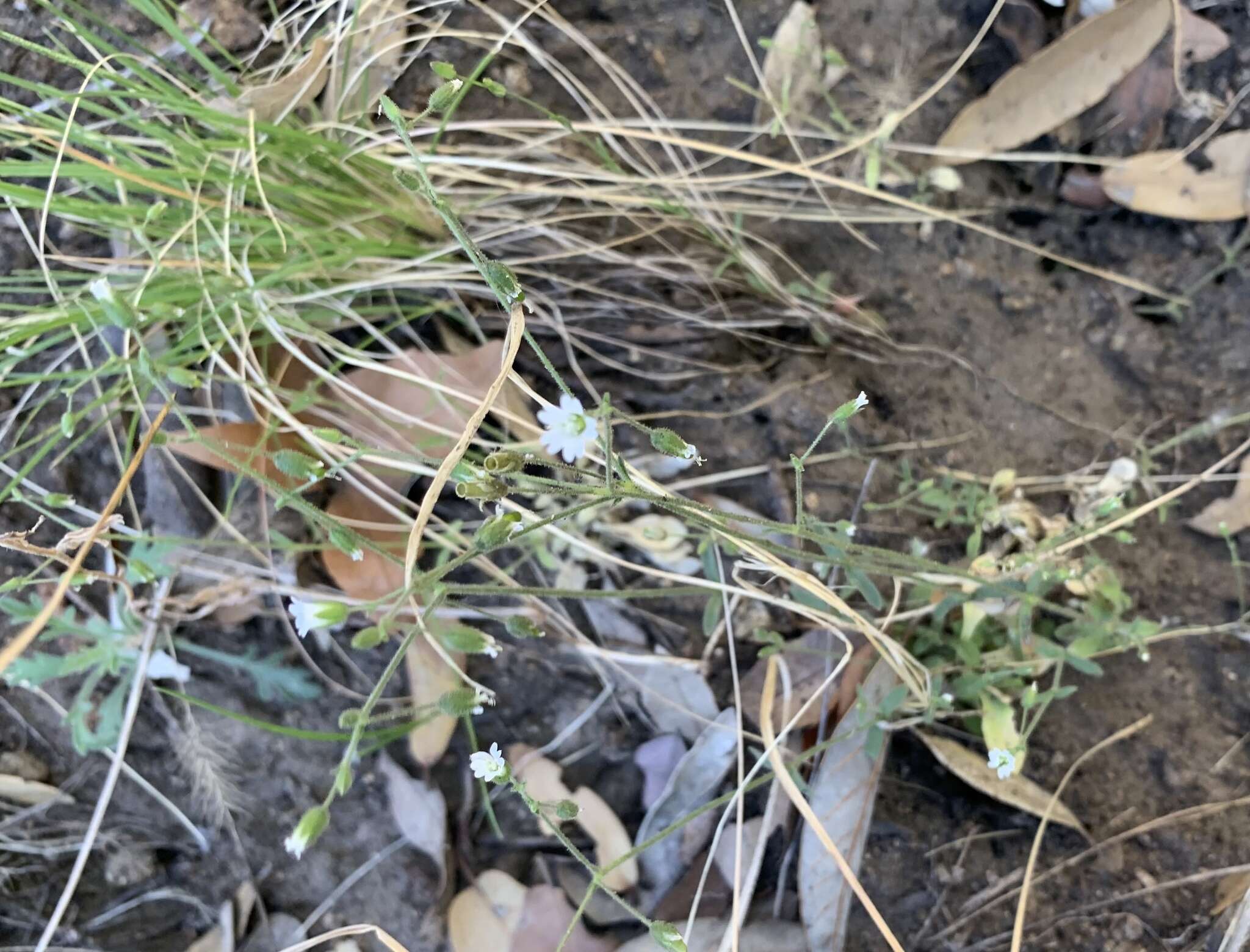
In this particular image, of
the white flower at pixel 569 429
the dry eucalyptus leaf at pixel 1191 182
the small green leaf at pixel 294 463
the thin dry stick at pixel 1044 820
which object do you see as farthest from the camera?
the dry eucalyptus leaf at pixel 1191 182

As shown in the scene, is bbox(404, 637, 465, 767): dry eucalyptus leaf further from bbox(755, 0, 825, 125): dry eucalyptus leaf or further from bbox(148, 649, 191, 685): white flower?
bbox(755, 0, 825, 125): dry eucalyptus leaf

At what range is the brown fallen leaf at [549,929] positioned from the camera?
112 centimetres

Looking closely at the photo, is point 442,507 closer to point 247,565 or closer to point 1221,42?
point 247,565

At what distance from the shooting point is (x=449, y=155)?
1258mm

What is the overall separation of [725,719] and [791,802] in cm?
13

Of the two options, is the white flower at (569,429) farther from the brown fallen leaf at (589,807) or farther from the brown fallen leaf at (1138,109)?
the brown fallen leaf at (1138,109)

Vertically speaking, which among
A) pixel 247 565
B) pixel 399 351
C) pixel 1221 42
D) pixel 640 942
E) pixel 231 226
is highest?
pixel 1221 42

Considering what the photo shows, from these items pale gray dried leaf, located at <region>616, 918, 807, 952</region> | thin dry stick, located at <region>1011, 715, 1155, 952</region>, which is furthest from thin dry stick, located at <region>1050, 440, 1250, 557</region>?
pale gray dried leaf, located at <region>616, 918, 807, 952</region>

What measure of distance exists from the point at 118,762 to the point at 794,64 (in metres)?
1.38

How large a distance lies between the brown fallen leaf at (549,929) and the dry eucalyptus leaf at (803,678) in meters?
0.35

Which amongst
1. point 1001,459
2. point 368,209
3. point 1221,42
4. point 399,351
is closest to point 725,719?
point 1001,459

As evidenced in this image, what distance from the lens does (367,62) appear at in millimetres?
1194

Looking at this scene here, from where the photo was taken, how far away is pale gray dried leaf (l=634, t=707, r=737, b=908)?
44.8 inches

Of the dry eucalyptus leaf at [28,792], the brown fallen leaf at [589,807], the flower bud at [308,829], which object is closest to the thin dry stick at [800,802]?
the brown fallen leaf at [589,807]
